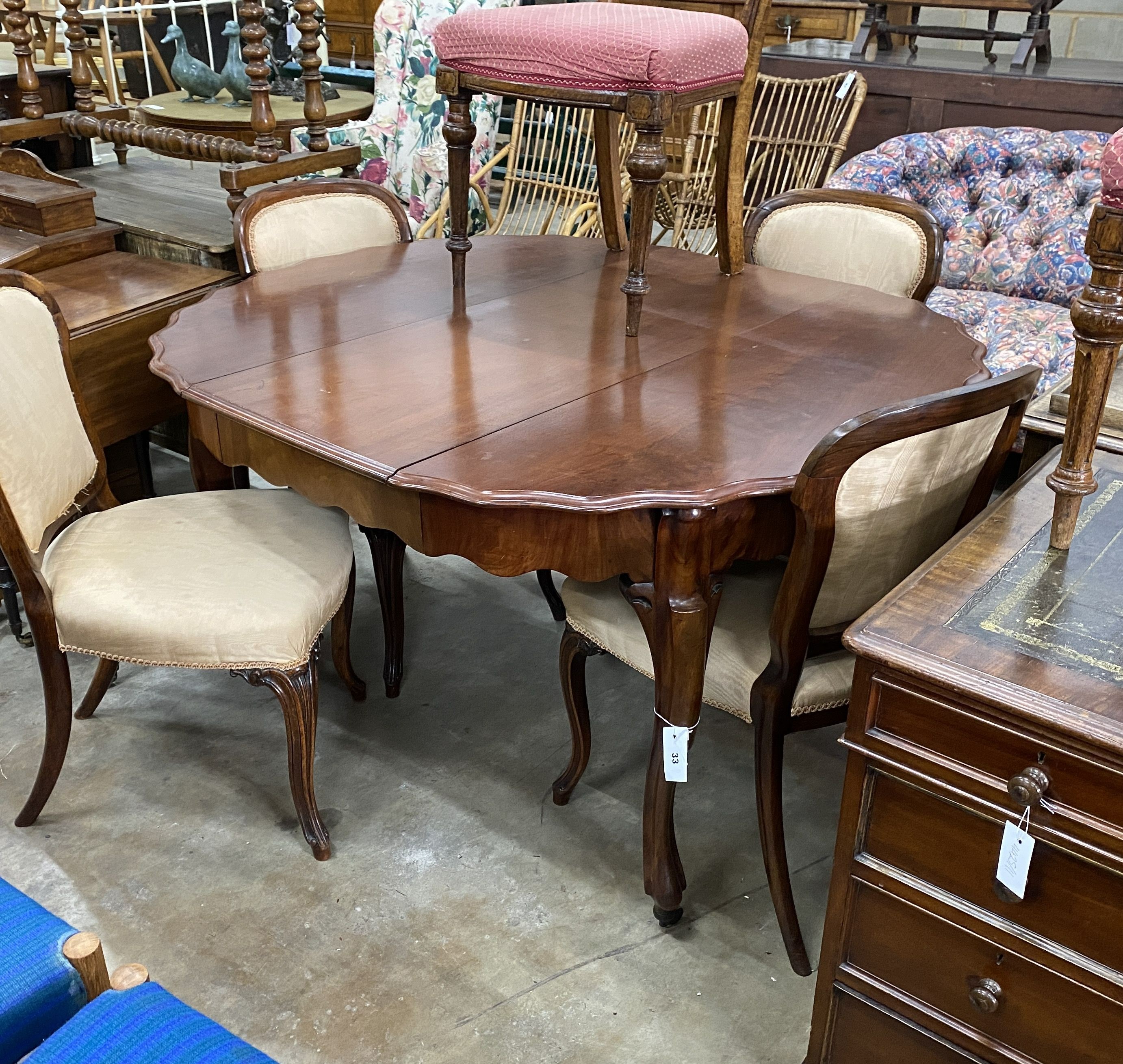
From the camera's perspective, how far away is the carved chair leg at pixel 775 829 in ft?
5.58

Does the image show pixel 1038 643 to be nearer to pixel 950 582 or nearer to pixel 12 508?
pixel 950 582

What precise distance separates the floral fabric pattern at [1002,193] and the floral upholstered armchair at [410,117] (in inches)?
52.4

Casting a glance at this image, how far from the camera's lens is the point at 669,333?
2.16 metres

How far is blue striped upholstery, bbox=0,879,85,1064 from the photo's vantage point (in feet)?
3.74

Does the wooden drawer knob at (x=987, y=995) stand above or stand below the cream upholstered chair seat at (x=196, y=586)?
below

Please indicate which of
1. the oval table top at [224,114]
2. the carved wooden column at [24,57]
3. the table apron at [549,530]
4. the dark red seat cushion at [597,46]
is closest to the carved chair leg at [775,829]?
the table apron at [549,530]

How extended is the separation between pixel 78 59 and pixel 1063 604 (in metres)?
3.27

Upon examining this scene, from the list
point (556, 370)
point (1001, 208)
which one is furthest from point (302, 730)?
point (1001, 208)

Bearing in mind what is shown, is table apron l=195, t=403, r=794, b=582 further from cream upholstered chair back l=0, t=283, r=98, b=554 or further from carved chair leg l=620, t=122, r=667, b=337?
carved chair leg l=620, t=122, r=667, b=337

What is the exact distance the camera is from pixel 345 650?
7.88 ft

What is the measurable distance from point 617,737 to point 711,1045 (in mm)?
761

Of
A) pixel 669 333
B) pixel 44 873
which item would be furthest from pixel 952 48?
pixel 44 873

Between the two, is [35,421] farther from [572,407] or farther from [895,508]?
[895,508]

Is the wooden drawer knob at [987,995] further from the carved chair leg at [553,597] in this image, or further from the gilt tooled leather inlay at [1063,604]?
the carved chair leg at [553,597]
